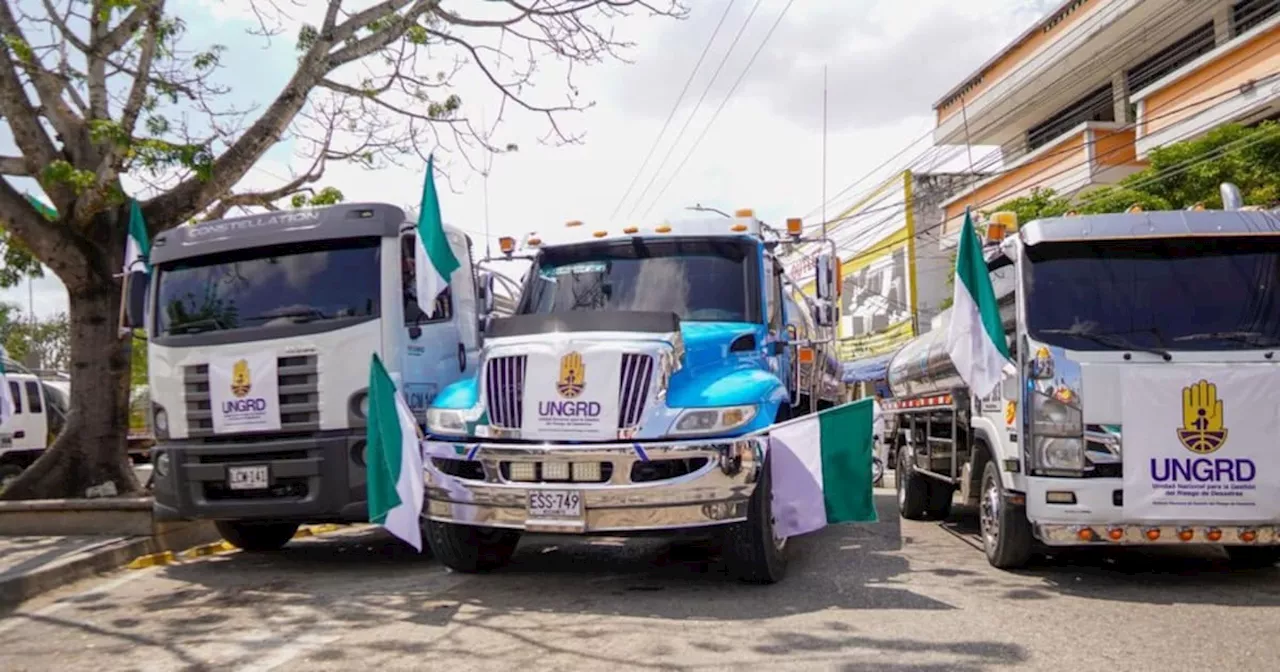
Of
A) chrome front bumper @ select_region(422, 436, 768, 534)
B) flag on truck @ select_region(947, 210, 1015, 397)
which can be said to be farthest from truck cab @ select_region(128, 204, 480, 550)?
flag on truck @ select_region(947, 210, 1015, 397)

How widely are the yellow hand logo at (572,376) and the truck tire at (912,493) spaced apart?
5.86m

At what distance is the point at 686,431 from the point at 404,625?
6.95 feet

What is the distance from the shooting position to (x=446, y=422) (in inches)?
299

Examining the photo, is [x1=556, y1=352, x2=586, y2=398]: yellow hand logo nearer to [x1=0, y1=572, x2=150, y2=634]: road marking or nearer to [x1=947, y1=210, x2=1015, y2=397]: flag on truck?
[x1=947, y1=210, x2=1015, y2=397]: flag on truck

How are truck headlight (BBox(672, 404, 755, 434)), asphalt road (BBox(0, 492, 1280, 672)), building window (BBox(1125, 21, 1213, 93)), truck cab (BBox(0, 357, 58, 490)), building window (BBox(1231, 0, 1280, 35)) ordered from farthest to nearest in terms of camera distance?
building window (BBox(1125, 21, 1213, 93))
building window (BBox(1231, 0, 1280, 35))
truck cab (BBox(0, 357, 58, 490))
truck headlight (BBox(672, 404, 755, 434))
asphalt road (BBox(0, 492, 1280, 672))

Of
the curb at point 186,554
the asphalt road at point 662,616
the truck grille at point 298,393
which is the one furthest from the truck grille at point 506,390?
the curb at point 186,554

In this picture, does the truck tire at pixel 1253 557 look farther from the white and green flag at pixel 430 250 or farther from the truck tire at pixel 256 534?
the truck tire at pixel 256 534

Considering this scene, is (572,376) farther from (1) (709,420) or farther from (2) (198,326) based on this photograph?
(2) (198,326)

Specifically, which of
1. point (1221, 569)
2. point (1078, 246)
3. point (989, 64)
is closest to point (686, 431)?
point (1078, 246)

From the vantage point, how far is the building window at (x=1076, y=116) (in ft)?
78.9

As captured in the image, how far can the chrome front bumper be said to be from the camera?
22.7ft

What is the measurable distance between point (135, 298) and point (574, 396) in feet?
15.7

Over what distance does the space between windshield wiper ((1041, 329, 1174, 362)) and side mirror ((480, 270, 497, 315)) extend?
16.6 ft

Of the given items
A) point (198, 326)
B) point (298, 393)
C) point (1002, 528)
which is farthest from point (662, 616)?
point (198, 326)
